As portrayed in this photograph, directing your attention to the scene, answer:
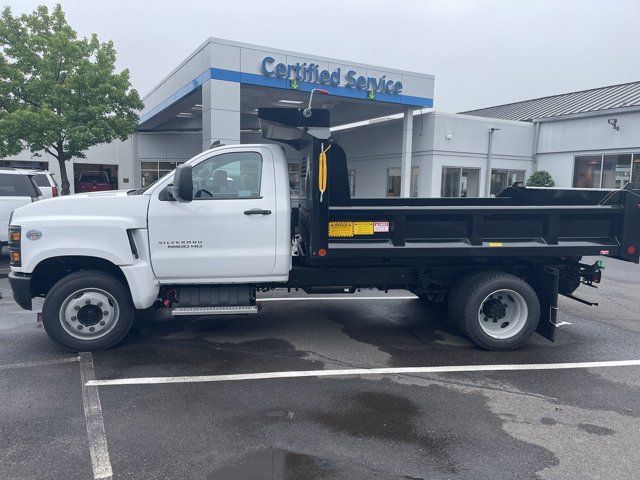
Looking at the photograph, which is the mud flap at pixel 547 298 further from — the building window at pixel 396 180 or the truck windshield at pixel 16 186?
the building window at pixel 396 180

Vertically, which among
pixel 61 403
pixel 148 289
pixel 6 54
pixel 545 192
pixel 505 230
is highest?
pixel 6 54

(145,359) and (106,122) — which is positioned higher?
(106,122)

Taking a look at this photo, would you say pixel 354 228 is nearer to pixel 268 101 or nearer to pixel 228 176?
pixel 228 176

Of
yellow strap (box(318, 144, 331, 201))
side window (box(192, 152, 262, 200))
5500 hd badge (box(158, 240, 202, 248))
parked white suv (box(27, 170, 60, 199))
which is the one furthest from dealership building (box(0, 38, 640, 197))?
yellow strap (box(318, 144, 331, 201))

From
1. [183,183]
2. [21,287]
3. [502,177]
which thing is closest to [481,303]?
[183,183]

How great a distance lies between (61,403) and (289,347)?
8.01ft

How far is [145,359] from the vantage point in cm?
550

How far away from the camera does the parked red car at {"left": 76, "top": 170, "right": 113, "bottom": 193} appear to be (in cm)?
2942

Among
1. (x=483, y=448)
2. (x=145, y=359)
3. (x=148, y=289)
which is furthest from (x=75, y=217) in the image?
(x=483, y=448)

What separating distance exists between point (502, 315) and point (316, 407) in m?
2.81

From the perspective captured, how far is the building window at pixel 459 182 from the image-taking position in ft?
78.2

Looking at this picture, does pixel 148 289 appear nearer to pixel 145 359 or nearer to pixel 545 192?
pixel 145 359

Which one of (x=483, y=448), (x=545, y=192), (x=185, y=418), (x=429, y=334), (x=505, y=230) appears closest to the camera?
(x=483, y=448)

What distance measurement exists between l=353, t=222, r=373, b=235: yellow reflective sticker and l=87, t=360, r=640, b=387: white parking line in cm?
149
